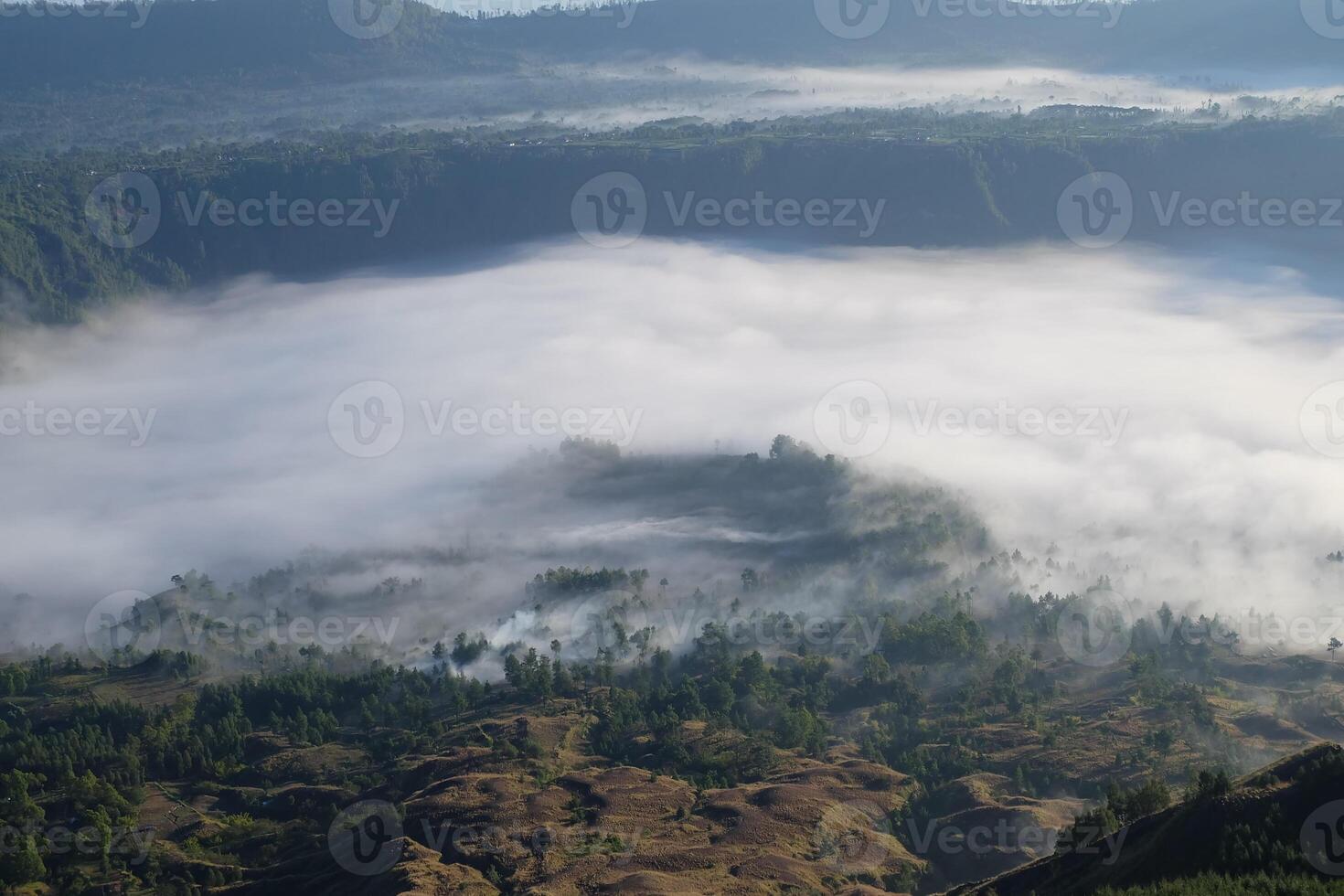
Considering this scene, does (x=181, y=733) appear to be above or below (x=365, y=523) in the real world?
below

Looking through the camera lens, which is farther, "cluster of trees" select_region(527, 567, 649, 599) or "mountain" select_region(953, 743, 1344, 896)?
"cluster of trees" select_region(527, 567, 649, 599)

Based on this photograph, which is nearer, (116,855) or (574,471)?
(116,855)

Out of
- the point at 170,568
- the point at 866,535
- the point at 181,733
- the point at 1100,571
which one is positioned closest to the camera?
the point at 181,733

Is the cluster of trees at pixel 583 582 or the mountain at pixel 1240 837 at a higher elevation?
the cluster of trees at pixel 583 582

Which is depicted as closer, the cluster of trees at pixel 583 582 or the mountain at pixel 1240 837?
the mountain at pixel 1240 837

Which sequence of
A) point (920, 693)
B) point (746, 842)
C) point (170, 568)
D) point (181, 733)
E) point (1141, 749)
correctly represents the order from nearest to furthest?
point (746, 842) → point (1141, 749) → point (181, 733) → point (920, 693) → point (170, 568)

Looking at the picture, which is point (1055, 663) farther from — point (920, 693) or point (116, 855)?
point (116, 855)

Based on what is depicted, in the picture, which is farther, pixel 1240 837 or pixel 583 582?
pixel 583 582

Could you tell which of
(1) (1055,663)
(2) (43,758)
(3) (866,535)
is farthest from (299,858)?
(3) (866,535)

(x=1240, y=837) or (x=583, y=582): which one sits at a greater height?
(x=583, y=582)

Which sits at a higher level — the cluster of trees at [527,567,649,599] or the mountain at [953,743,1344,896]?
the cluster of trees at [527,567,649,599]

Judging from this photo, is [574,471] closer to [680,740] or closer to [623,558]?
[623,558]
